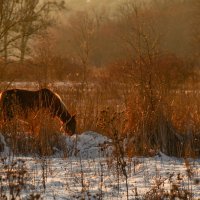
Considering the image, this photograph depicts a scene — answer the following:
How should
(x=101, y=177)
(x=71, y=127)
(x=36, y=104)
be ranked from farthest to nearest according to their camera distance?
(x=36, y=104)
(x=71, y=127)
(x=101, y=177)

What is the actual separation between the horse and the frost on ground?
6.66ft

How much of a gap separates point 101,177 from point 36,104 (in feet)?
14.3

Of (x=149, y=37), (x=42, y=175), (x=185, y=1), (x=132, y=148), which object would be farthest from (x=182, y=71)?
(x=185, y=1)

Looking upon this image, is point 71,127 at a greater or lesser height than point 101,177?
greater

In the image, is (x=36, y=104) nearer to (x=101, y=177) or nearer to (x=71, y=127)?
(x=71, y=127)

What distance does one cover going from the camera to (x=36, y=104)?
9094 mm

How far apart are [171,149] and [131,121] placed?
2.47 feet

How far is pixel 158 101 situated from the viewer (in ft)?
24.3

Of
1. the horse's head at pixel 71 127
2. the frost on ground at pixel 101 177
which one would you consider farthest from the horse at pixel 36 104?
the frost on ground at pixel 101 177

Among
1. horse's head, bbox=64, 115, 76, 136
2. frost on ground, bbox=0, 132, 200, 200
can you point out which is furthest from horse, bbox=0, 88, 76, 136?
frost on ground, bbox=0, 132, 200, 200

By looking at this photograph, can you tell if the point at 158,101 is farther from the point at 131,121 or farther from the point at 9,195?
the point at 9,195

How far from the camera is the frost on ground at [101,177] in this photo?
15.1 ft

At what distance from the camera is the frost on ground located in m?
4.59

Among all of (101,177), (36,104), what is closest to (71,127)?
(36,104)
